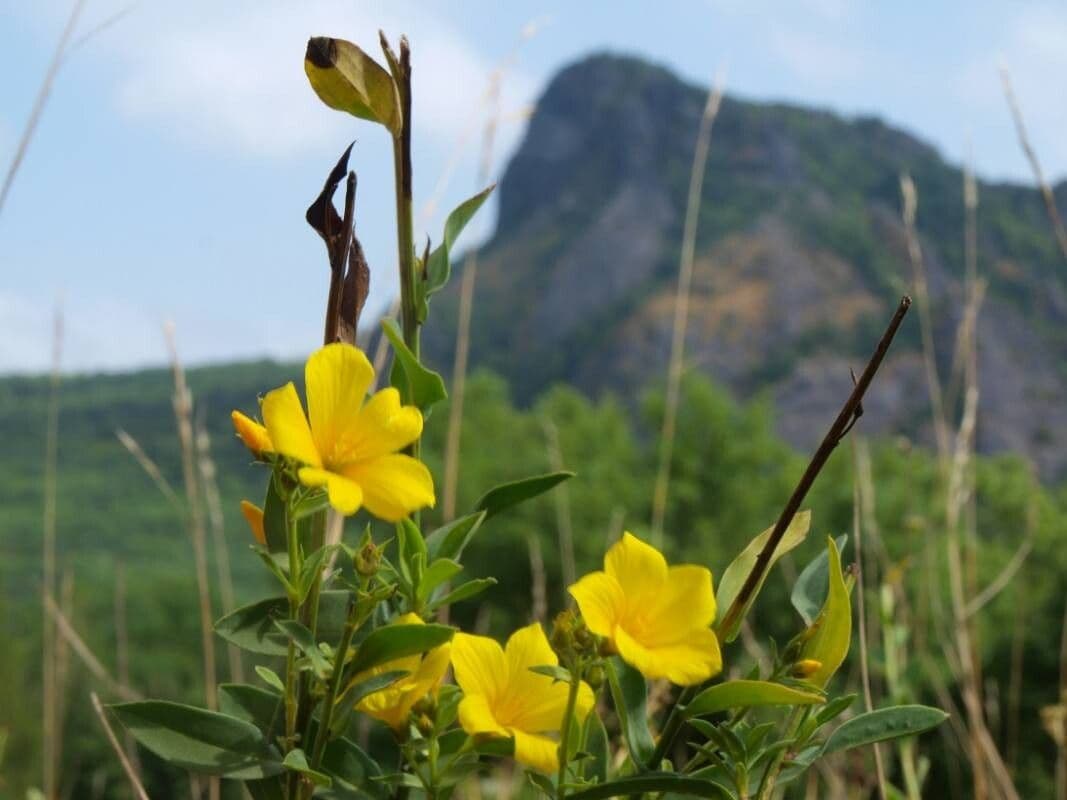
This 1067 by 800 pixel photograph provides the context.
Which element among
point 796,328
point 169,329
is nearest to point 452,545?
point 169,329

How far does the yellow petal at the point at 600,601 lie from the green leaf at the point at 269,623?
0.32 feet

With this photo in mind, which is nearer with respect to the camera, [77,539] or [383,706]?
[383,706]

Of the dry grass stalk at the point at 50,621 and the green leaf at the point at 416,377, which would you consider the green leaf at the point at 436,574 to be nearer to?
the green leaf at the point at 416,377

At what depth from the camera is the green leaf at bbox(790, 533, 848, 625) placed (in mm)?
397

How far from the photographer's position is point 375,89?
377 millimetres

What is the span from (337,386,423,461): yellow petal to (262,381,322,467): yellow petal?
0.04 ft

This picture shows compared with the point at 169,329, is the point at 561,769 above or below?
below

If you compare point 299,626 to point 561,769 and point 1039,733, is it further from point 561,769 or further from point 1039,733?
point 1039,733

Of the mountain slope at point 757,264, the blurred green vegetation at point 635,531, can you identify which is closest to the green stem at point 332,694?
the blurred green vegetation at point 635,531

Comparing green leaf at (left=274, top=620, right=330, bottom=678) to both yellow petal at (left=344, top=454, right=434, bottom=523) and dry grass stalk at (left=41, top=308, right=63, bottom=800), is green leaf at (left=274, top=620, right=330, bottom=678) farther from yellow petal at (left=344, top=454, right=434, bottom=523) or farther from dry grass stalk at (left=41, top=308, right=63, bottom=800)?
dry grass stalk at (left=41, top=308, right=63, bottom=800)

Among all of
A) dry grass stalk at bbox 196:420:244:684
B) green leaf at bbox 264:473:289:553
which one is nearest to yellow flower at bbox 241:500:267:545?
green leaf at bbox 264:473:289:553

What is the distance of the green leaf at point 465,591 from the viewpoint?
37cm

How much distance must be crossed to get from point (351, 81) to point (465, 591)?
6.8 inches

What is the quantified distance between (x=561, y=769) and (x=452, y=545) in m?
0.09
